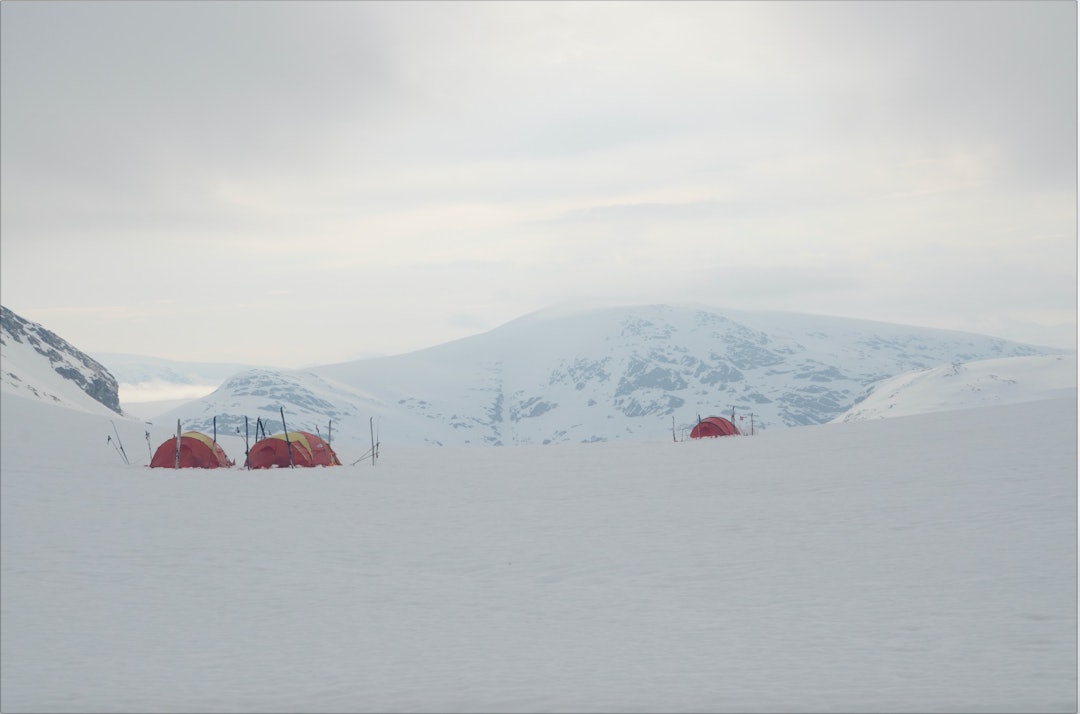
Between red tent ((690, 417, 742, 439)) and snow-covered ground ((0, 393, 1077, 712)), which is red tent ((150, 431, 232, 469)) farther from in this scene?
red tent ((690, 417, 742, 439))

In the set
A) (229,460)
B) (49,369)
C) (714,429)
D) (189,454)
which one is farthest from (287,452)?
(49,369)

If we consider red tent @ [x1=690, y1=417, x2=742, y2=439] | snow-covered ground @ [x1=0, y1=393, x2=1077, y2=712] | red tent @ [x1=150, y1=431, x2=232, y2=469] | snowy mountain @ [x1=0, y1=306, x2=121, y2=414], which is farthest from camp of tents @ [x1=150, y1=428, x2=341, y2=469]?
snowy mountain @ [x1=0, y1=306, x2=121, y2=414]

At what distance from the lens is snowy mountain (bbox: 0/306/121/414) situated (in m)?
64.6

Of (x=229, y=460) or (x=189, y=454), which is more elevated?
(x=189, y=454)

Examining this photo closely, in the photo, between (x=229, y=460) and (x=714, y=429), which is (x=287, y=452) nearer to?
(x=229, y=460)

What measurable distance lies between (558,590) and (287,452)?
22.5 m

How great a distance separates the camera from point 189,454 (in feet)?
115

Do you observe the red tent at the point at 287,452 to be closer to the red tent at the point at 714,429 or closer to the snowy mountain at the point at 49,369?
the red tent at the point at 714,429

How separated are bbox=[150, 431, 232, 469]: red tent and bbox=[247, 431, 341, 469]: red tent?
4.61ft

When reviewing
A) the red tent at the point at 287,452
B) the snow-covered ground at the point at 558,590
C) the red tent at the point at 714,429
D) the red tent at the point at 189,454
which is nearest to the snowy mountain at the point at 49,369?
the red tent at the point at 189,454

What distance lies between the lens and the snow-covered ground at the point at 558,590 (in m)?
10.8

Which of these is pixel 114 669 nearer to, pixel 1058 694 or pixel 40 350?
pixel 1058 694

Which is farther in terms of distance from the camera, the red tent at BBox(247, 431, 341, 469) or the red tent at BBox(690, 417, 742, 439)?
the red tent at BBox(690, 417, 742, 439)

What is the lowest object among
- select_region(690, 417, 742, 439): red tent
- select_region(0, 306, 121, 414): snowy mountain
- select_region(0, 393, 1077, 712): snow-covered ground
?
select_region(0, 393, 1077, 712): snow-covered ground
